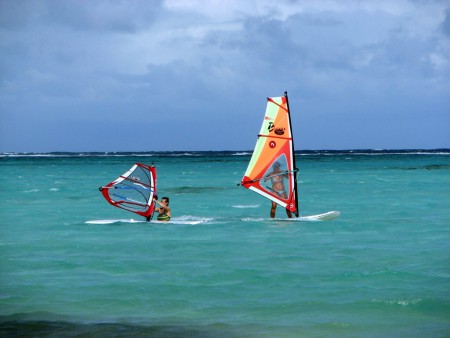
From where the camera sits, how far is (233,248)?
65.9 ft

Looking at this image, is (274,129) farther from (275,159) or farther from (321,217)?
(321,217)

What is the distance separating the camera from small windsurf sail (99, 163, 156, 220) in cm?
2433

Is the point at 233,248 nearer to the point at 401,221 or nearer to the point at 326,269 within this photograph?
the point at 326,269

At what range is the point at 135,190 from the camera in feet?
80.7

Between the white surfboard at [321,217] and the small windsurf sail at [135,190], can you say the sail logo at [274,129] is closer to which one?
the white surfboard at [321,217]

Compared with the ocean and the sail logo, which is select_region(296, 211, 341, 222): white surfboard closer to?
the ocean

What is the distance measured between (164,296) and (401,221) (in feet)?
48.4

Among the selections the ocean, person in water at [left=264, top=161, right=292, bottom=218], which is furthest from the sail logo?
the ocean

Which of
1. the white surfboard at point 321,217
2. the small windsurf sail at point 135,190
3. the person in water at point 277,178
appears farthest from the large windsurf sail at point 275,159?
the small windsurf sail at point 135,190

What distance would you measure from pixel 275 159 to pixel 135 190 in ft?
14.5

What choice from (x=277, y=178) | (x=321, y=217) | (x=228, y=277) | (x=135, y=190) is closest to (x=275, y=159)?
(x=277, y=178)

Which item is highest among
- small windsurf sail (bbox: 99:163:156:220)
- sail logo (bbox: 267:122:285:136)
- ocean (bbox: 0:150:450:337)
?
sail logo (bbox: 267:122:285:136)

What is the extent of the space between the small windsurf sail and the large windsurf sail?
286cm

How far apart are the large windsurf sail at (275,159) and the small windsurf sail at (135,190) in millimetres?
2855
